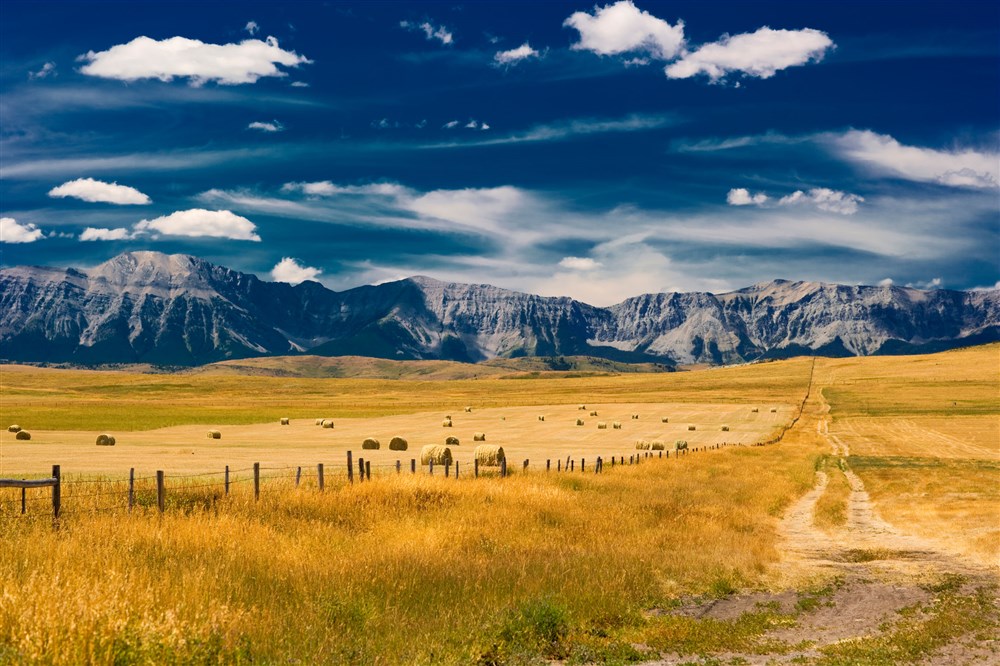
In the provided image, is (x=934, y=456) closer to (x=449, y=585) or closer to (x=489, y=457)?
(x=489, y=457)

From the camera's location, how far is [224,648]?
1008cm

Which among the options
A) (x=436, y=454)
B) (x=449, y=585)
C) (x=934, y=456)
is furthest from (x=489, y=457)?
(x=934, y=456)

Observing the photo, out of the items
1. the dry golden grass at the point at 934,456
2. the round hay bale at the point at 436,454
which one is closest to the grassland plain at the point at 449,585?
the dry golden grass at the point at 934,456

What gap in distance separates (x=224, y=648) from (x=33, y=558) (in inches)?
230

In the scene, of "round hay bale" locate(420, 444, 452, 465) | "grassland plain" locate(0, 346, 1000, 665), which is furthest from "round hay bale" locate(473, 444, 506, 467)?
"grassland plain" locate(0, 346, 1000, 665)

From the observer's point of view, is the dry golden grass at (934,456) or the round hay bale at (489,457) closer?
the dry golden grass at (934,456)

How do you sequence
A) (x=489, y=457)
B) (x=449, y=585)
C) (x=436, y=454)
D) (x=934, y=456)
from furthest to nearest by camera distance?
(x=934, y=456)
(x=436, y=454)
(x=489, y=457)
(x=449, y=585)

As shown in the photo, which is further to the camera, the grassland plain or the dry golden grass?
the dry golden grass

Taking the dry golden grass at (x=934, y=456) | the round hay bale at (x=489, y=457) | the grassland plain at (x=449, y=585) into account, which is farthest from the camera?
the round hay bale at (x=489, y=457)

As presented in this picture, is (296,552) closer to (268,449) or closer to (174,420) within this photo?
(268,449)

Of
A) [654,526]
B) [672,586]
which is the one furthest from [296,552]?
[654,526]

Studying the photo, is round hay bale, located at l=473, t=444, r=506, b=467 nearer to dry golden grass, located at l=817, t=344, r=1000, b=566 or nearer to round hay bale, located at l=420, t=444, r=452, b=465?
round hay bale, located at l=420, t=444, r=452, b=465

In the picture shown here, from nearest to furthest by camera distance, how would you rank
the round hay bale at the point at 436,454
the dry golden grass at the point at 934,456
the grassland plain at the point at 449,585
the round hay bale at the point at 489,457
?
the grassland plain at the point at 449,585
the dry golden grass at the point at 934,456
the round hay bale at the point at 489,457
the round hay bale at the point at 436,454

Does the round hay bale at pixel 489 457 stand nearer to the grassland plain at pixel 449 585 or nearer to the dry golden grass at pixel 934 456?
the grassland plain at pixel 449 585
